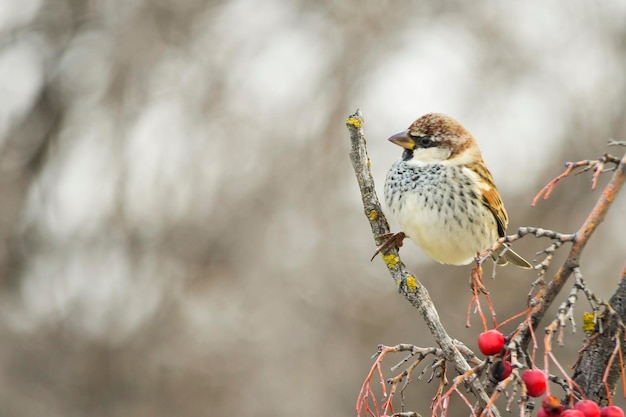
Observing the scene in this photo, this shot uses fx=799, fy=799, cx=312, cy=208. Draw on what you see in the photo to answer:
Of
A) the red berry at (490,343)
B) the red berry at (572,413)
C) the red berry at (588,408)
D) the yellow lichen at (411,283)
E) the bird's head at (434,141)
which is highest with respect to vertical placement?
the bird's head at (434,141)

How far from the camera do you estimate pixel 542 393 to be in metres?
1.51

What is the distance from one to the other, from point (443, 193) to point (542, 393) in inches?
63.9

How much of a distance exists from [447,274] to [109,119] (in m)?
4.28

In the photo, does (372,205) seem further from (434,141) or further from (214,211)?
(214,211)

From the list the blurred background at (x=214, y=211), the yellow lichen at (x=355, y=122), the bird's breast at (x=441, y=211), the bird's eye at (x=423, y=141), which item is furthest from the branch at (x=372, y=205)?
the blurred background at (x=214, y=211)

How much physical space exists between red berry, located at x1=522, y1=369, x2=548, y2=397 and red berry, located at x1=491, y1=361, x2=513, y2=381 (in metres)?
0.04

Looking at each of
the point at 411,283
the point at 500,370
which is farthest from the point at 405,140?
the point at 500,370

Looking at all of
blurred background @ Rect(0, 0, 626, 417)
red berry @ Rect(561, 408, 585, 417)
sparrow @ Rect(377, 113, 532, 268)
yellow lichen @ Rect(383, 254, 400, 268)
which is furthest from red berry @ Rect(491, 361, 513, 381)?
blurred background @ Rect(0, 0, 626, 417)

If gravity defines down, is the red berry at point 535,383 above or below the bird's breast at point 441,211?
below

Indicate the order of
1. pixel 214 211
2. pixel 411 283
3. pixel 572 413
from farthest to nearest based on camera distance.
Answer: pixel 214 211 < pixel 411 283 < pixel 572 413

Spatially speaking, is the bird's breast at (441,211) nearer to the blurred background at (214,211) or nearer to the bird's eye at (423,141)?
the bird's eye at (423,141)

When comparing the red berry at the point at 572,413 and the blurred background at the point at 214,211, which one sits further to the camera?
the blurred background at the point at 214,211

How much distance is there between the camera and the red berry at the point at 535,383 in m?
1.50

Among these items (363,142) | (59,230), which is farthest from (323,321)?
(363,142)
